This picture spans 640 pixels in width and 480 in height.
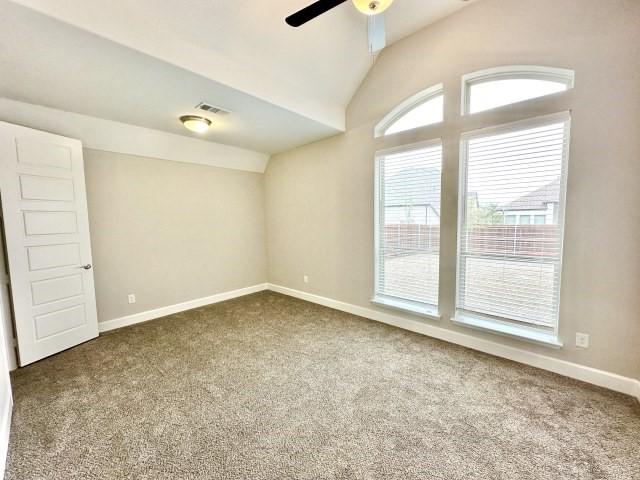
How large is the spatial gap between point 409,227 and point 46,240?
398 centimetres

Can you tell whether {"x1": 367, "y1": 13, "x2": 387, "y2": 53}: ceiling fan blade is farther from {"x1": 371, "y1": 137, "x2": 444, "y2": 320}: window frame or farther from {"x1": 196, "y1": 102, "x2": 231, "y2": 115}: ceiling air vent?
{"x1": 196, "y1": 102, "x2": 231, "y2": 115}: ceiling air vent

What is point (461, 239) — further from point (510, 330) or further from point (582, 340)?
point (582, 340)

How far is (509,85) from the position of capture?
2514 mm

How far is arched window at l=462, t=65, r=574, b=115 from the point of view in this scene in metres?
2.28

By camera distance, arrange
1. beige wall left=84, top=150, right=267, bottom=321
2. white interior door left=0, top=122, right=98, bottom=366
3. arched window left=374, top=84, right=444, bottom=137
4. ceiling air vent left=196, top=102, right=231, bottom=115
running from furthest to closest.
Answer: beige wall left=84, top=150, right=267, bottom=321, arched window left=374, top=84, right=444, bottom=137, ceiling air vent left=196, top=102, right=231, bottom=115, white interior door left=0, top=122, right=98, bottom=366

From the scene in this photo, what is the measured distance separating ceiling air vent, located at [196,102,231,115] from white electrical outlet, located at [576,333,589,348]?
13.1 feet

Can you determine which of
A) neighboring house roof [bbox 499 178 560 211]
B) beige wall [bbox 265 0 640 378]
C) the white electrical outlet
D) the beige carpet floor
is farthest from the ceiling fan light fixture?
the white electrical outlet

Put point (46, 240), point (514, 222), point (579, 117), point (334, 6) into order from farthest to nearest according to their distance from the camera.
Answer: point (46, 240) → point (514, 222) → point (579, 117) → point (334, 6)

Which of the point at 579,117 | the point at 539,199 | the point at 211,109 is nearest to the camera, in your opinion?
the point at 579,117

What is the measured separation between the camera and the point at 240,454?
1564 mm

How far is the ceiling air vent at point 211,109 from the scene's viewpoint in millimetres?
2785

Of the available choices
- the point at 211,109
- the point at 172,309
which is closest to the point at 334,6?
the point at 211,109

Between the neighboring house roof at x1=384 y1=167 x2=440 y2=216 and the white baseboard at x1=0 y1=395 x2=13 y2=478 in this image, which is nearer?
the white baseboard at x1=0 y1=395 x2=13 y2=478

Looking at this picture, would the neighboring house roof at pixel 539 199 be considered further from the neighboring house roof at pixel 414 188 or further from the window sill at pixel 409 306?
the window sill at pixel 409 306
